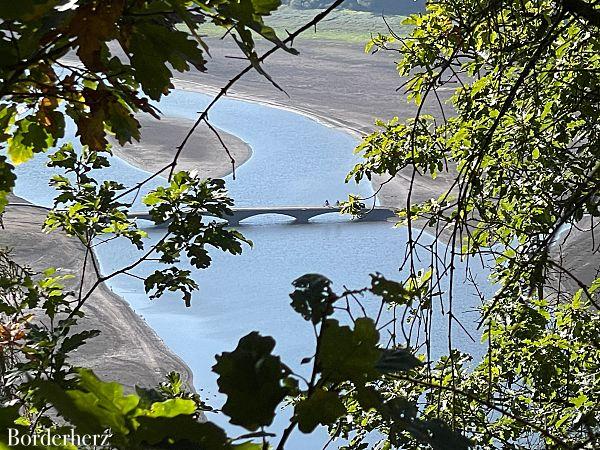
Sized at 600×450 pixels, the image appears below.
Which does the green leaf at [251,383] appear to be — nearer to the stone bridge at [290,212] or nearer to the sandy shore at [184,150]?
the stone bridge at [290,212]

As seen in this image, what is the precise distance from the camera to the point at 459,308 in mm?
3773

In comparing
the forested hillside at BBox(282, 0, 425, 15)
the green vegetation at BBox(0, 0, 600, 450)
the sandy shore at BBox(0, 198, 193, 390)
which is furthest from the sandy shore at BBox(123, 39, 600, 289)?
the green vegetation at BBox(0, 0, 600, 450)

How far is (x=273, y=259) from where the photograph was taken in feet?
17.9

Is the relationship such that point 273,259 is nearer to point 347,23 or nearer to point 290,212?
point 290,212

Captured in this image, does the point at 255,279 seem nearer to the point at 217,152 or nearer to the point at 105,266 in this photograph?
the point at 105,266

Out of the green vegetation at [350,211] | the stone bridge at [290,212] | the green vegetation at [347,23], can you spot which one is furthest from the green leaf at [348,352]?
the green vegetation at [347,23]

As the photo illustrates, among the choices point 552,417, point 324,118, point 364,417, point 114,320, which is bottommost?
point 114,320

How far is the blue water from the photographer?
4113 mm

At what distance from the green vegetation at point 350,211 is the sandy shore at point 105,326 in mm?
2410

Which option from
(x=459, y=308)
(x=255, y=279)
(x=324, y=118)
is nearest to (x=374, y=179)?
(x=324, y=118)

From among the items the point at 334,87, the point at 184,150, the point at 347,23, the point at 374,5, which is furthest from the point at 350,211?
the point at 334,87

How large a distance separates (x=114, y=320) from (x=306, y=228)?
5.81 ft

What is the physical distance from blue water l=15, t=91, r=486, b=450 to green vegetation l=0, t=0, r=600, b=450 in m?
1.59

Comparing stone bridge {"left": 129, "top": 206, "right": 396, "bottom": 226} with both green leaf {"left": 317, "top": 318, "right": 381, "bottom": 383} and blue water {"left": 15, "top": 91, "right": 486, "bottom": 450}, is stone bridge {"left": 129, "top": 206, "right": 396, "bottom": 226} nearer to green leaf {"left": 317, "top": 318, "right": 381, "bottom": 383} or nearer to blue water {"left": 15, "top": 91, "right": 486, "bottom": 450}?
blue water {"left": 15, "top": 91, "right": 486, "bottom": 450}
